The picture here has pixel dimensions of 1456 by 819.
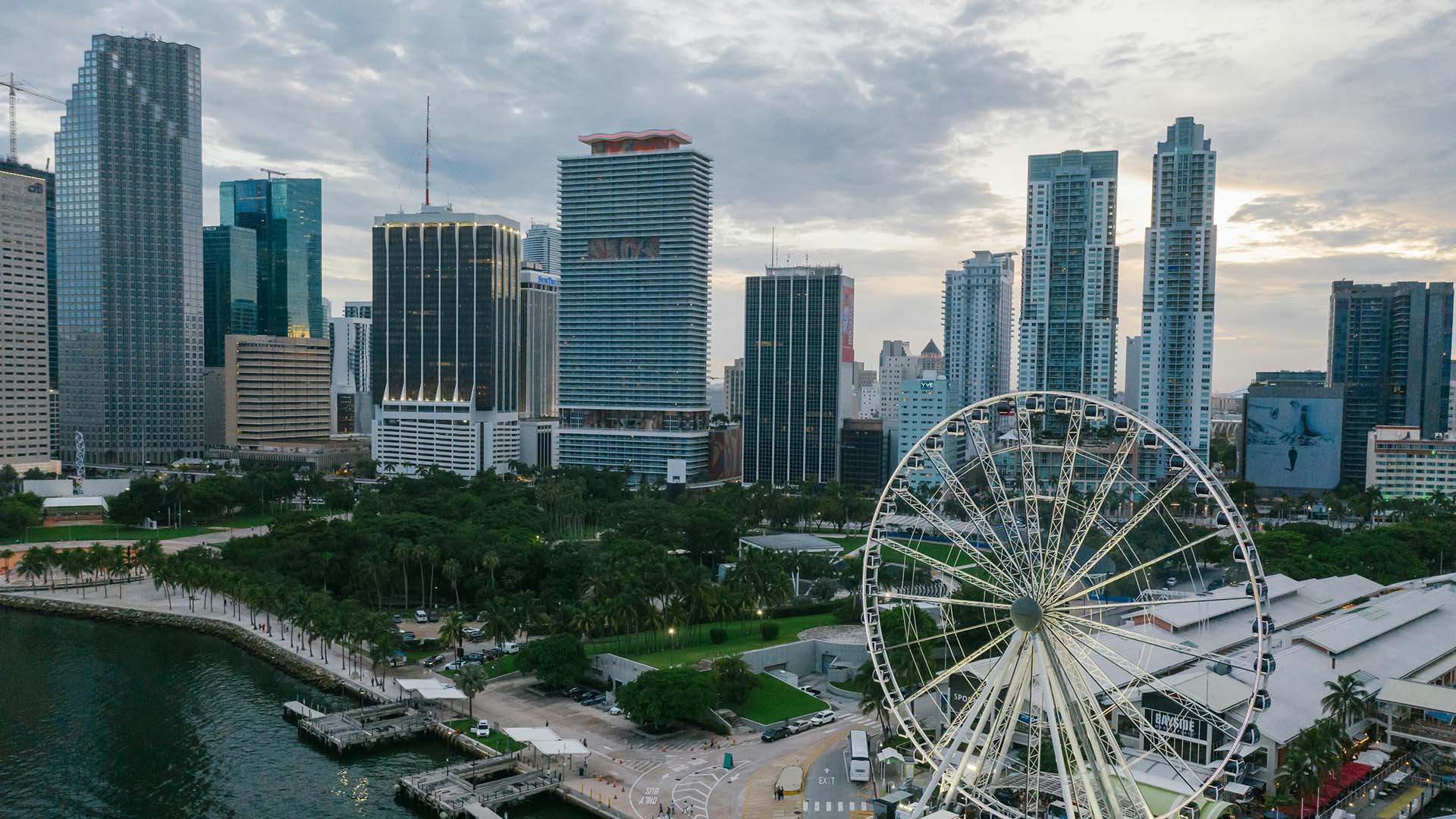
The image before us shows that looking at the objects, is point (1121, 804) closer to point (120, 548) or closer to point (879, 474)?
→ point (120, 548)

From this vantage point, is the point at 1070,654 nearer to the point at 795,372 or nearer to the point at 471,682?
the point at 471,682

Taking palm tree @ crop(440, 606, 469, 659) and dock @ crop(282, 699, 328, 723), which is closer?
dock @ crop(282, 699, 328, 723)

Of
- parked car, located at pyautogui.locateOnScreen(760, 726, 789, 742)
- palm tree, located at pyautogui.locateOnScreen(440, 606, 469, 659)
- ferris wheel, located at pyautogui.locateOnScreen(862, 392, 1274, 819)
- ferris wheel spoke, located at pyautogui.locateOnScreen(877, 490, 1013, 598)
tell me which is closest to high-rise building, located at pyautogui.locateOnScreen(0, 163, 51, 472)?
palm tree, located at pyautogui.locateOnScreen(440, 606, 469, 659)

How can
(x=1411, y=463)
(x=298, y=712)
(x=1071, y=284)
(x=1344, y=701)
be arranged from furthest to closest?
1. (x=1071, y=284)
2. (x=1411, y=463)
3. (x=298, y=712)
4. (x=1344, y=701)

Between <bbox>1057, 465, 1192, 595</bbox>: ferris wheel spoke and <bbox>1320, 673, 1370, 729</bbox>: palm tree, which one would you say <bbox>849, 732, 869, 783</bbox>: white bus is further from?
<bbox>1320, 673, 1370, 729</bbox>: palm tree

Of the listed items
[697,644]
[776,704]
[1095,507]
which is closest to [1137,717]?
[1095,507]
